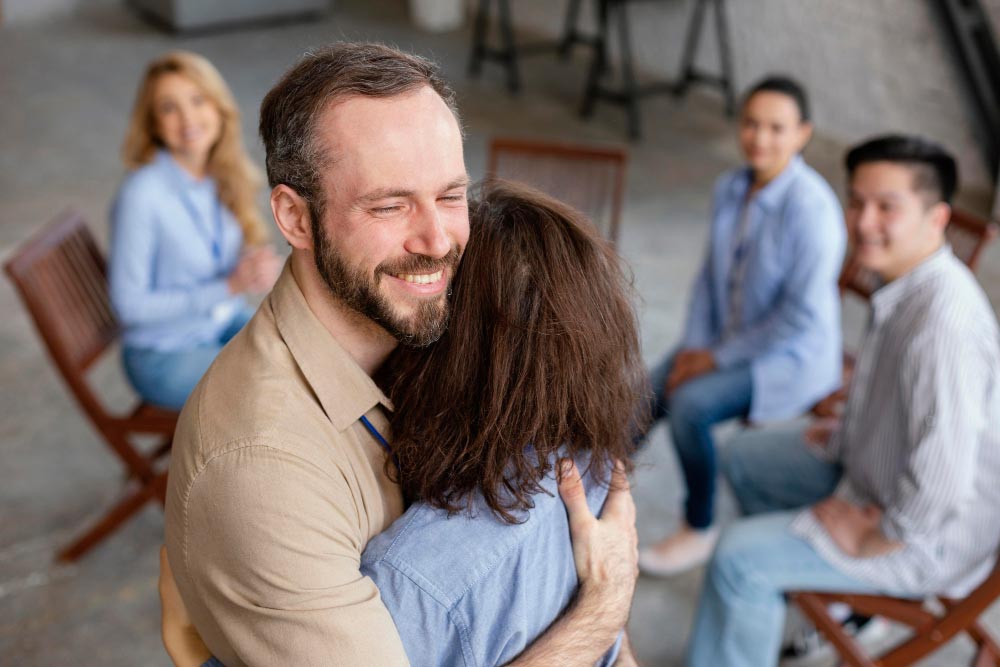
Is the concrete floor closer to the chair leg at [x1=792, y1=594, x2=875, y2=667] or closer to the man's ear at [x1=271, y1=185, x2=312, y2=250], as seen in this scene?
the man's ear at [x1=271, y1=185, x2=312, y2=250]

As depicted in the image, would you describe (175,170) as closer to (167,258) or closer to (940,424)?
(167,258)

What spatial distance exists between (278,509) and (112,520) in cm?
215

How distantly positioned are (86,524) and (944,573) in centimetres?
267

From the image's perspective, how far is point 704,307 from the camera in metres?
3.38

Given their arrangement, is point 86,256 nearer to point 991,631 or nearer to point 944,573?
point 944,573

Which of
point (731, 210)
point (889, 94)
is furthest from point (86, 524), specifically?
point (889, 94)

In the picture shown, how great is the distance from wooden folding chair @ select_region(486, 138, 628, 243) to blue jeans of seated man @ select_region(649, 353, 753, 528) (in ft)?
2.71

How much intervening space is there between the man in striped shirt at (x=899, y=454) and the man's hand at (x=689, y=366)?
1.78ft

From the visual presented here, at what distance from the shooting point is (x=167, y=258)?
9.98ft

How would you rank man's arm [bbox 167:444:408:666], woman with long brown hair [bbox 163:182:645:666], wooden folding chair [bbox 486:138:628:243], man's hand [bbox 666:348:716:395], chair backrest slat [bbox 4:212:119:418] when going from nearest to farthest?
man's arm [bbox 167:444:408:666] → woman with long brown hair [bbox 163:182:645:666] → chair backrest slat [bbox 4:212:119:418] → man's hand [bbox 666:348:716:395] → wooden folding chair [bbox 486:138:628:243]

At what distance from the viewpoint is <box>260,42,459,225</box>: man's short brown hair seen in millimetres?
1369

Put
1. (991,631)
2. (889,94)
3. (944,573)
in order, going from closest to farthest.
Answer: (944,573), (991,631), (889,94)

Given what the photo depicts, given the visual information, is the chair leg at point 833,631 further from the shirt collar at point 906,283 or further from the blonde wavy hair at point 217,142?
the blonde wavy hair at point 217,142

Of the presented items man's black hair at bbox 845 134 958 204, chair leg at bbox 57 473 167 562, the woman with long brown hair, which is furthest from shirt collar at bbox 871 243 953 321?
→ chair leg at bbox 57 473 167 562
